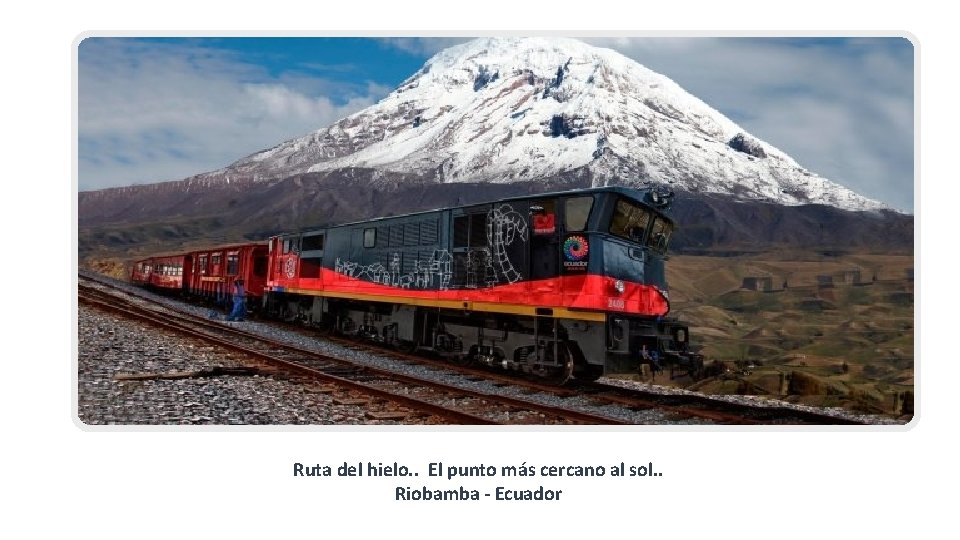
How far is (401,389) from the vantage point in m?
11.0

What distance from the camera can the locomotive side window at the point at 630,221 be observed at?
10.6 m

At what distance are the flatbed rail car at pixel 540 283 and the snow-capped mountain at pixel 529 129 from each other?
6.30ft

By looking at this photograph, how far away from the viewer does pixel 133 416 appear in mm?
8891

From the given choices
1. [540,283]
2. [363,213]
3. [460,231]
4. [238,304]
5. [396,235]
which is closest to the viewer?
[540,283]

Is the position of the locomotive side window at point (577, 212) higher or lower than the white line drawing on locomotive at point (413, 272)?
higher

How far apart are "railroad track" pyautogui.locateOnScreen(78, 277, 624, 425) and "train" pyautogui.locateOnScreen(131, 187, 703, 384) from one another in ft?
4.94

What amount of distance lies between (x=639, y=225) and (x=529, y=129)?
11.9 m

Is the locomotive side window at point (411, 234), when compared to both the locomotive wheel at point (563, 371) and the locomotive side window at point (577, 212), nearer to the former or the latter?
the locomotive side window at point (577, 212)

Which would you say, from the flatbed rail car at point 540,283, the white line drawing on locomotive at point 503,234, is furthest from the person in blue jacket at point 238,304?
the white line drawing on locomotive at point 503,234

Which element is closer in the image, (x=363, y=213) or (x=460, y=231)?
(x=460, y=231)

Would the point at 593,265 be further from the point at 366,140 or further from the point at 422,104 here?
the point at 366,140

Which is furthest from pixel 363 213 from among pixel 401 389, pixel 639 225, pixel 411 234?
pixel 639 225

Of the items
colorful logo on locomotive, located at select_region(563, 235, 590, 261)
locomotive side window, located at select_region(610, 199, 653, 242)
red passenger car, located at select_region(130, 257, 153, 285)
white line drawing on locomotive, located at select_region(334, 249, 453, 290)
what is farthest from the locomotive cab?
red passenger car, located at select_region(130, 257, 153, 285)

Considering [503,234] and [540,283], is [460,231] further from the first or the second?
[540,283]
